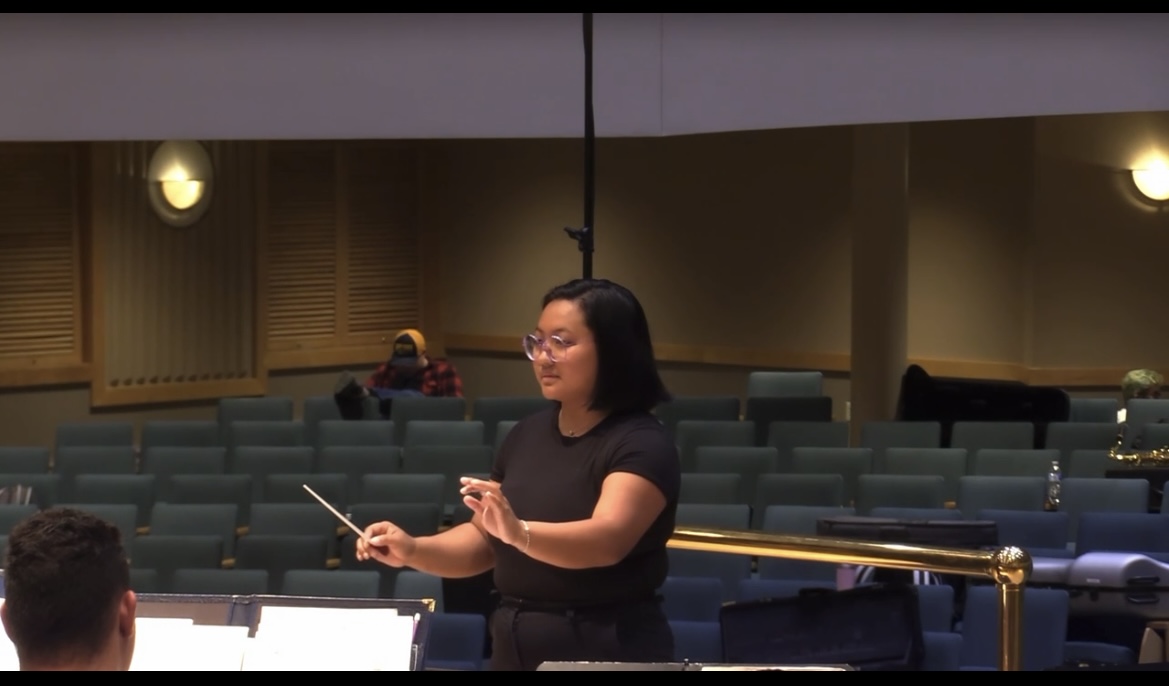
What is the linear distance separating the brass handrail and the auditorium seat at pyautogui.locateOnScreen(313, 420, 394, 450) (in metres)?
6.52

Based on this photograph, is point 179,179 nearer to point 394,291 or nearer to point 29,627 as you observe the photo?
point 394,291

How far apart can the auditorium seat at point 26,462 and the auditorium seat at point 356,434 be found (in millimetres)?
1459

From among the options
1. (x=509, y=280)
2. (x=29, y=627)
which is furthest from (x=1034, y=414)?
(x=29, y=627)

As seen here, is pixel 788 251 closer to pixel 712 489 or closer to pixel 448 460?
pixel 448 460

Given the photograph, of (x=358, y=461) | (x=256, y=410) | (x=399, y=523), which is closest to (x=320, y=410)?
(x=256, y=410)

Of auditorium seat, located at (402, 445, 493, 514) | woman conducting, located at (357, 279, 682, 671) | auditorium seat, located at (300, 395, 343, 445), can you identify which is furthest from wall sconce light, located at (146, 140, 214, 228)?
woman conducting, located at (357, 279, 682, 671)

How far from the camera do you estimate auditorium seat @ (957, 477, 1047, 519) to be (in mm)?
7262

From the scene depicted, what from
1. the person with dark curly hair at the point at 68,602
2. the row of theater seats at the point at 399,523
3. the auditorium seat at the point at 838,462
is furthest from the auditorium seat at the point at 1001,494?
the person with dark curly hair at the point at 68,602

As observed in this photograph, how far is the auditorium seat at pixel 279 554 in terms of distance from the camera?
6.48 metres

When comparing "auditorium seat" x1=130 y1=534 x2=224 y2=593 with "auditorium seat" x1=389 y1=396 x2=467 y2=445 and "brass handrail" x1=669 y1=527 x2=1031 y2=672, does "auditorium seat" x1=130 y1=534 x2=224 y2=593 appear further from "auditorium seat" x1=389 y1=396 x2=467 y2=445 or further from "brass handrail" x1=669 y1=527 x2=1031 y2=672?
"brass handrail" x1=669 y1=527 x2=1031 y2=672

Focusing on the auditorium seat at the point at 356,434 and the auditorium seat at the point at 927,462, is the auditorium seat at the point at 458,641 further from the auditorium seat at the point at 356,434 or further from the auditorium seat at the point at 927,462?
the auditorium seat at the point at 356,434

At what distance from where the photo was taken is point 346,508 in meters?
7.70

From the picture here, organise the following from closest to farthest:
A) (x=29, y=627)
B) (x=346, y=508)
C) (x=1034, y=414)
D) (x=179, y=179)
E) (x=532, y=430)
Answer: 1. (x=29, y=627)
2. (x=532, y=430)
3. (x=346, y=508)
4. (x=1034, y=414)
5. (x=179, y=179)

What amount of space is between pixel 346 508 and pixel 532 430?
5063 mm
